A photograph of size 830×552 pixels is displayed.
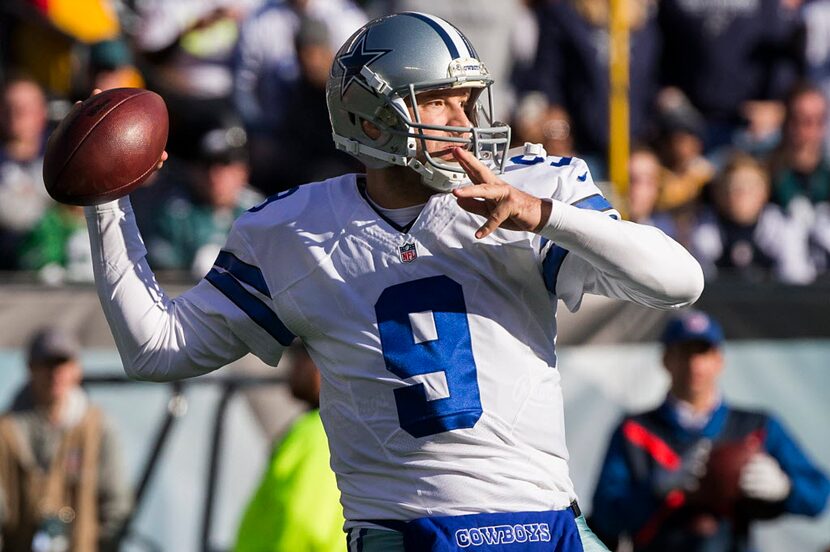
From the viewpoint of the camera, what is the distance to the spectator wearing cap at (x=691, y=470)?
5.23 metres

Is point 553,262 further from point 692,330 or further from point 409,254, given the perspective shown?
point 692,330

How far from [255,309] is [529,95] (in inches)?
188

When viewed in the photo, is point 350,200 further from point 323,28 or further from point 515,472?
point 323,28

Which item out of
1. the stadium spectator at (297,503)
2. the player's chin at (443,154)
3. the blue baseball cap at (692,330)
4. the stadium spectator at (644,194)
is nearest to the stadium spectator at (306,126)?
the stadium spectator at (644,194)

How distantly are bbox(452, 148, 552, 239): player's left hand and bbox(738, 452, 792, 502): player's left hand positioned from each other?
2.69 meters

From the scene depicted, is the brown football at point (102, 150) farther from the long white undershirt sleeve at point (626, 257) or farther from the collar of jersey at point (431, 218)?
the long white undershirt sleeve at point (626, 257)

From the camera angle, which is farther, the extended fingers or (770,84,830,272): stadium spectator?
(770,84,830,272): stadium spectator

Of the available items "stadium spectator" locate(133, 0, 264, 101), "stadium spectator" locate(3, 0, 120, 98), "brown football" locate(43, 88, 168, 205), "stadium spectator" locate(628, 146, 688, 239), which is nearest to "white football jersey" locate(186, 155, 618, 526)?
"brown football" locate(43, 88, 168, 205)

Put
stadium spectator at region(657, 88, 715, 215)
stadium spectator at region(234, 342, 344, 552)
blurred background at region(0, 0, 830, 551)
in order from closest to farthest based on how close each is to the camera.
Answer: stadium spectator at region(234, 342, 344, 552) < blurred background at region(0, 0, 830, 551) < stadium spectator at region(657, 88, 715, 215)

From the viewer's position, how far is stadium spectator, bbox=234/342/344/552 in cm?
460

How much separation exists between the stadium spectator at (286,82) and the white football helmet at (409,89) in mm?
4135

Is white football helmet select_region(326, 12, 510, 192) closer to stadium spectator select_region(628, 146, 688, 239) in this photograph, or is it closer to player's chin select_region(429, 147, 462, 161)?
player's chin select_region(429, 147, 462, 161)

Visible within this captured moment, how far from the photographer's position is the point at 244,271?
3205 mm

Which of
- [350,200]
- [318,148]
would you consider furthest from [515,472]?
[318,148]
